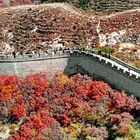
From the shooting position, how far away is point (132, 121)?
7112 centimetres

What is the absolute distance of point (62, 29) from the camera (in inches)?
3807

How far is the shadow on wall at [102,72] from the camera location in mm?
74019

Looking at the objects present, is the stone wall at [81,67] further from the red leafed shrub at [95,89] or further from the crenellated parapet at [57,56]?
the red leafed shrub at [95,89]

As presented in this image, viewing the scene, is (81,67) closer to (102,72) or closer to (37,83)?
(102,72)

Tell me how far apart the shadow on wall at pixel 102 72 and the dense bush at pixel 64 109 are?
0.78m

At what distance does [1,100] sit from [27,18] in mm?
24910

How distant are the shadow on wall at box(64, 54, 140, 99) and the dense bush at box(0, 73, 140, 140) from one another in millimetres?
784

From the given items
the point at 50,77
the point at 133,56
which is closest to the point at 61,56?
the point at 50,77

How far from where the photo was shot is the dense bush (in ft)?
234

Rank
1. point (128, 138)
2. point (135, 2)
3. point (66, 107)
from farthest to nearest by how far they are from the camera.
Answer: point (135, 2), point (66, 107), point (128, 138)

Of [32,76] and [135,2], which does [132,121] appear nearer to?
[32,76]

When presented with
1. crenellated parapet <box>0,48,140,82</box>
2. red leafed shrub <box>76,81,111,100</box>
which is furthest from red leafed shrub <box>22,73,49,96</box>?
red leafed shrub <box>76,81,111,100</box>

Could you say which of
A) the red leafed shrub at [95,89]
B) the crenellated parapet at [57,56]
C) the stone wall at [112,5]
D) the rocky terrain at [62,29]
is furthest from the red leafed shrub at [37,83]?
the stone wall at [112,5]

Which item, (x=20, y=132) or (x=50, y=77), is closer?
(x=20, y=132)
